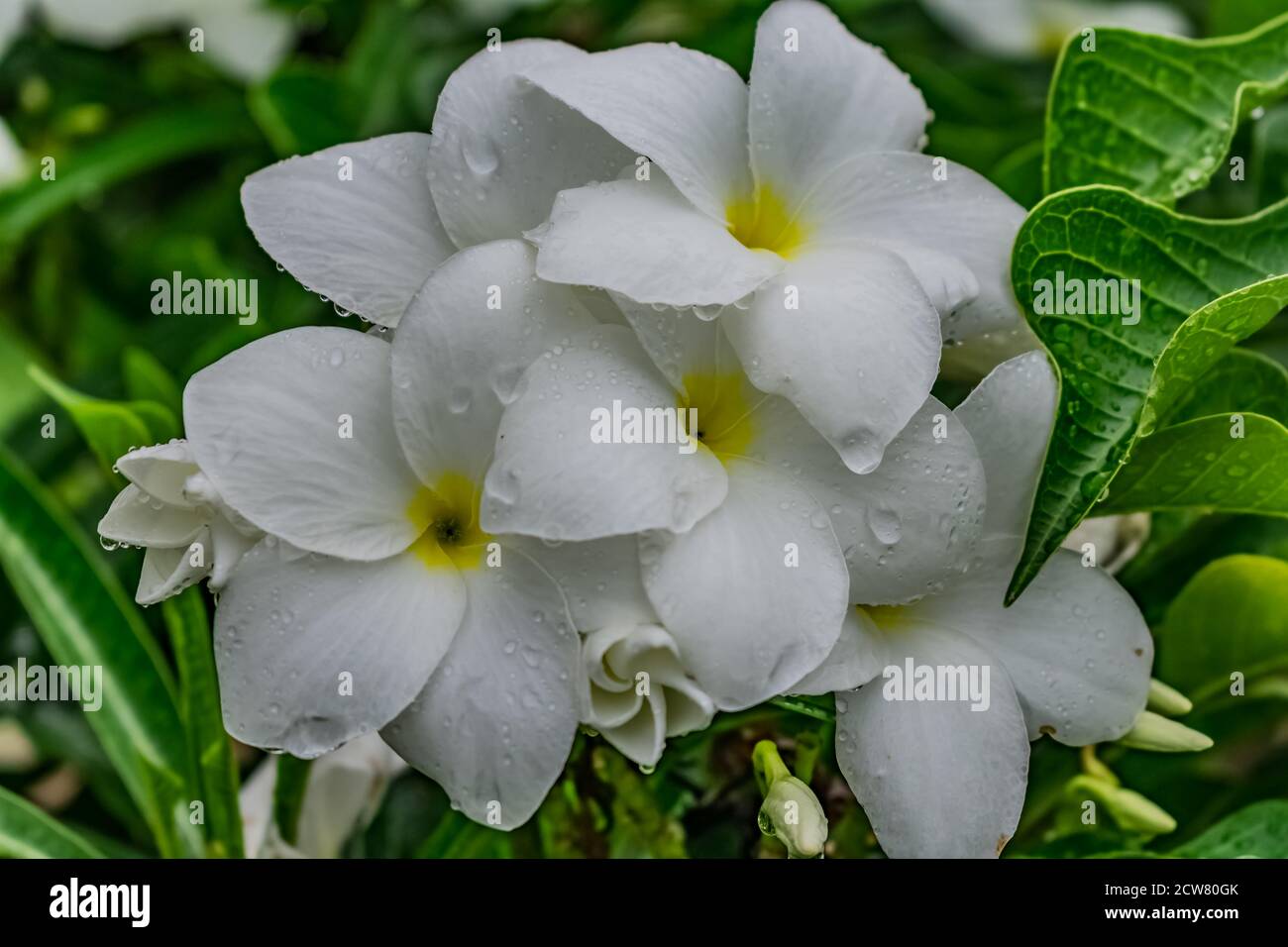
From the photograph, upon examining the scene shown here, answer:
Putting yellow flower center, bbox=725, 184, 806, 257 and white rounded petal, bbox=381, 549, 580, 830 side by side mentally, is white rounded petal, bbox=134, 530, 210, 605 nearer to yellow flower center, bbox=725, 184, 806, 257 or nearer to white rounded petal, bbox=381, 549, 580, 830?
white rounded petal, bbox=381, 549, 580, 830

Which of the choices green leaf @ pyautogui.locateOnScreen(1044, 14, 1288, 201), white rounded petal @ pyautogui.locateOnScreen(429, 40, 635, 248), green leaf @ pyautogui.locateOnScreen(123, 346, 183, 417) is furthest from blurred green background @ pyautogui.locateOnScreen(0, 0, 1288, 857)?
white rounded petal @ pyautogui.locateOnScreen(429, 40, 635, 248)

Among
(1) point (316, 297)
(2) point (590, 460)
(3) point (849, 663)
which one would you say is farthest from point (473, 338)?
(1) point (316, 297)

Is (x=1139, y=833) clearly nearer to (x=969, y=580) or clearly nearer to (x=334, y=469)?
(x=969, y=580)

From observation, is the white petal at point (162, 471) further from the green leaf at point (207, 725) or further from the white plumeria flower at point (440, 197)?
the green leaf at point (207, 725)

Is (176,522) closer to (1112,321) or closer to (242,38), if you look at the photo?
(1112,321)

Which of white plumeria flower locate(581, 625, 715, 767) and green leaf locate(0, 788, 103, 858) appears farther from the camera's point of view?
green leaf locate(0, 788, 103, 858)

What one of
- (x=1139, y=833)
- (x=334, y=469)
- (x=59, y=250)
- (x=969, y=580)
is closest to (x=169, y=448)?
(x=334, y=469)
